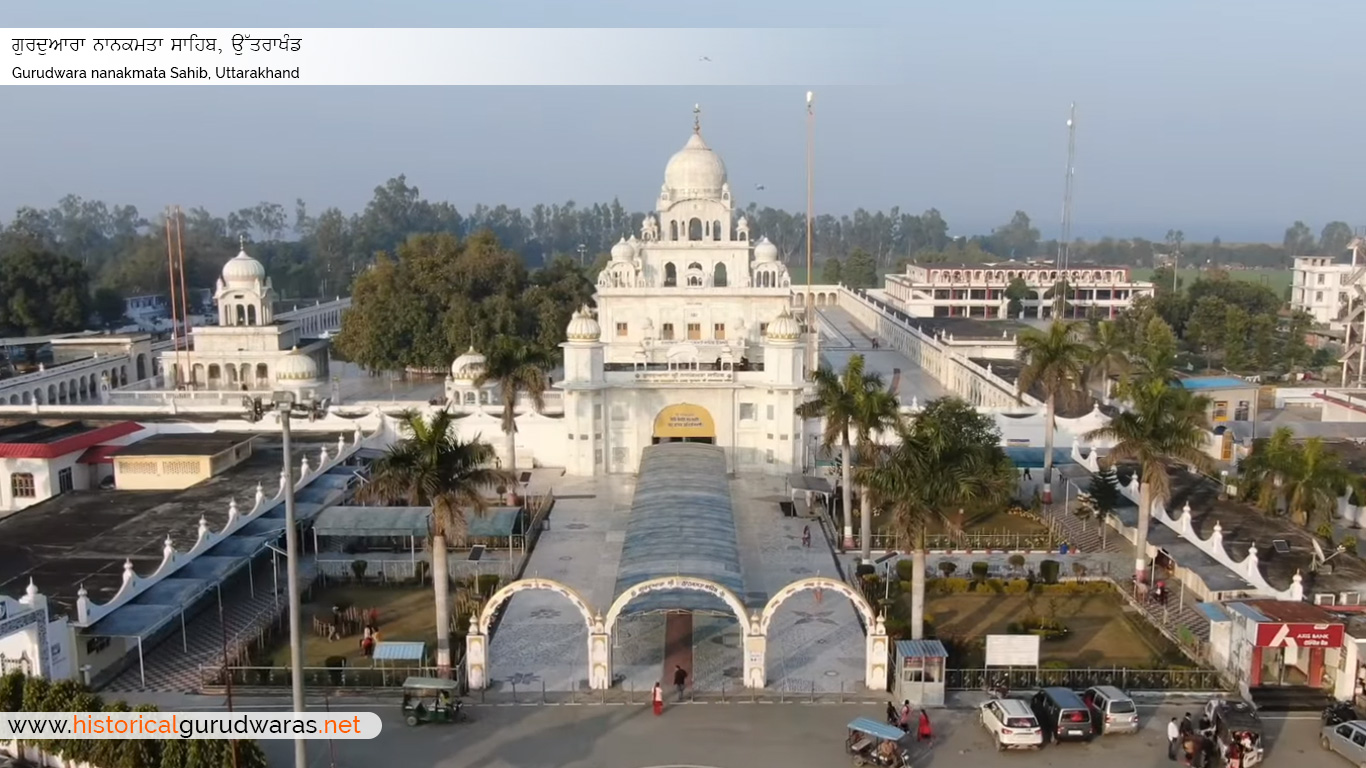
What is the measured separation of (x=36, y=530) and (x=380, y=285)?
128ft

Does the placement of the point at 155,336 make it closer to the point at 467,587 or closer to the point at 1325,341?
the point at 467,587

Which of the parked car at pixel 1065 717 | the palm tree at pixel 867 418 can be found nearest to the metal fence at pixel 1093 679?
the parked car at pixel 1065 717

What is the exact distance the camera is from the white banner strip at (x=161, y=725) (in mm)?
17453

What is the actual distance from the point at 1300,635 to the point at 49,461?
130 ft

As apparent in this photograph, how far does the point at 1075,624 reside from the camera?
95.5 ft

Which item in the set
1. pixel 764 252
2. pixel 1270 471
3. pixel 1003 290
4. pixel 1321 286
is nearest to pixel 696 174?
pixel 764 252

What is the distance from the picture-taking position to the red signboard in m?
23.8

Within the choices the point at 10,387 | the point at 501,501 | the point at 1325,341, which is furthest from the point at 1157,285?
the point at 10,387

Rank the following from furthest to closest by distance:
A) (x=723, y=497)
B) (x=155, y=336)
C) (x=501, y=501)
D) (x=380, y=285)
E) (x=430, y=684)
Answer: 1. (x=155, y=336)
2. (x=380, y=285)
3. (x=501, y=501)
4. (x=723, y=497)
5. (x=430, y=684)

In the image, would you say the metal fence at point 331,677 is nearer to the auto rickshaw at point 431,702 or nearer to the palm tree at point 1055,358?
→ the auto rickshaw at point 431,702

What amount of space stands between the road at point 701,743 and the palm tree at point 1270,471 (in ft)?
44.0

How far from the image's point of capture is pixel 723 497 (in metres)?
34.2

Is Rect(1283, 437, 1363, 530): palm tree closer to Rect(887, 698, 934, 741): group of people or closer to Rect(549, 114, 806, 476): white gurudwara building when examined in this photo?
Rect(887, 698, 934, 741): group of people

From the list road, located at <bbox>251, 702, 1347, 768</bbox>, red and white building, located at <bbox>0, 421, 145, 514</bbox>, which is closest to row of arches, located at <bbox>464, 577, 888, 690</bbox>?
road, located at <bbox>251, 702, 1347, 768</bbox>
